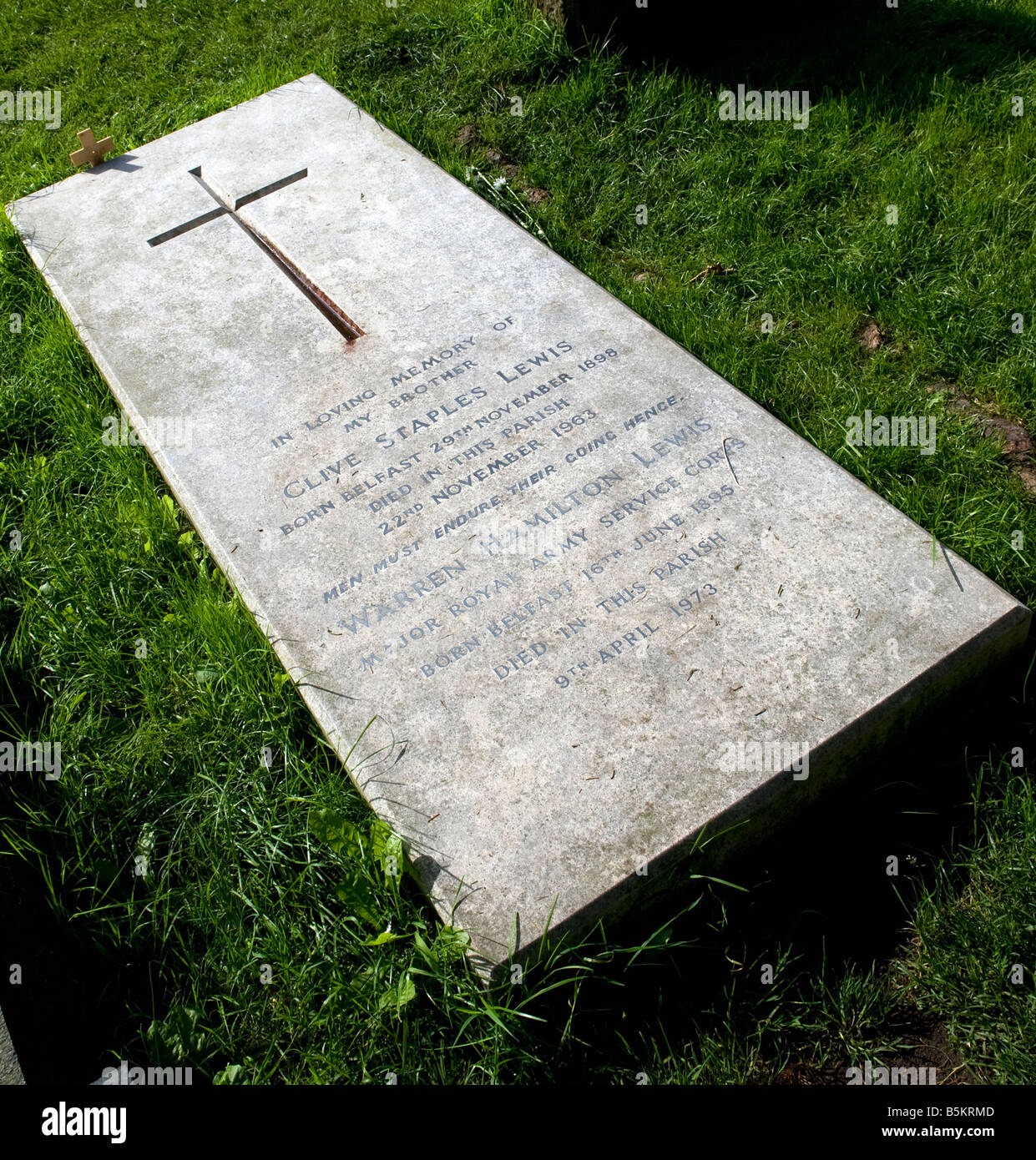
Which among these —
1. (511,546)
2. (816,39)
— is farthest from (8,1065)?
(816,39)

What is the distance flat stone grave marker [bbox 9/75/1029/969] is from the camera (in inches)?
82.2


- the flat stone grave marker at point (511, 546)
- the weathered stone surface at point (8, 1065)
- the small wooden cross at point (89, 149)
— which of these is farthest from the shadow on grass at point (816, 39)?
the weathered stone surface at point (8, 1065)

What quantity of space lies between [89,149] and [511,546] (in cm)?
272

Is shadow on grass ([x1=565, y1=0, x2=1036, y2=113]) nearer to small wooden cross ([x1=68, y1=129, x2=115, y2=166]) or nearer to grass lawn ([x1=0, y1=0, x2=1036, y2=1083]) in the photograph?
grass lawn ([x1=0, y1=0, x2=1036, y2=1083])

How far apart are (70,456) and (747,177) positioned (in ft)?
8.84

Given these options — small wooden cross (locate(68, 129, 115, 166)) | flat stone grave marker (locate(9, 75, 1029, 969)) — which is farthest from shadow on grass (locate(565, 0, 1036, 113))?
small wooden cross (locate(68, 129, 115, 166))

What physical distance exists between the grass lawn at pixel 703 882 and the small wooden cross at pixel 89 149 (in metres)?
0.42

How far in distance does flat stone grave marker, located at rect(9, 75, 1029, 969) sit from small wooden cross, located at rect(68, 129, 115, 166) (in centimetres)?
59

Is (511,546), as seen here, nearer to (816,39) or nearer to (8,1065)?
(8,1065)

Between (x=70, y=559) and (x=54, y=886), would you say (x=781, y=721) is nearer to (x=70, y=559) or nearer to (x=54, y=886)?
(x=54, y=886)
